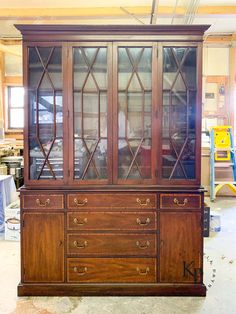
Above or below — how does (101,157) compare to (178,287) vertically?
above

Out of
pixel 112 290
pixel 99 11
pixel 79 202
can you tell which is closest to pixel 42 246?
pixel 79 202

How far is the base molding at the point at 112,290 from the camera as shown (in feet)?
9.57

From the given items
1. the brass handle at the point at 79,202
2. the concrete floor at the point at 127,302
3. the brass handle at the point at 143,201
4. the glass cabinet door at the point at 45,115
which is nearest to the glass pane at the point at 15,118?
the concrete floor at the point at 127,302

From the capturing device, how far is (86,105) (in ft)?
9.68

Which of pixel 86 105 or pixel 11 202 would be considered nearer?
pixel 86 105

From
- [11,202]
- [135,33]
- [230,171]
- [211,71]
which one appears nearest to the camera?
[135,33]

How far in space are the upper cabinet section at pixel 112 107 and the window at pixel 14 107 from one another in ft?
18.7

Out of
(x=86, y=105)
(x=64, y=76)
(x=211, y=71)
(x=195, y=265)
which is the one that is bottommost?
(x=195, y=265)

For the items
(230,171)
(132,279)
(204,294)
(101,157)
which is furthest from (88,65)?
(230,171)

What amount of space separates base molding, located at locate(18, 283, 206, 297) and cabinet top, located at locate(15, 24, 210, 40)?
2013mm

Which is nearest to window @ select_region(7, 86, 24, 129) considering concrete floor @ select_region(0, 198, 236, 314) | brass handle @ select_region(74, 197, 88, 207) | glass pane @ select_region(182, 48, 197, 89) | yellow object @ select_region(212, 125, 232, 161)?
yellow object @ select_region(212, 125, 232, 161)

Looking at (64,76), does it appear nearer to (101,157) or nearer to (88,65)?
(88,65)

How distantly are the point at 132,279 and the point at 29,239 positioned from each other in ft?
2.98

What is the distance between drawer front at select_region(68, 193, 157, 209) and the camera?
290cm
